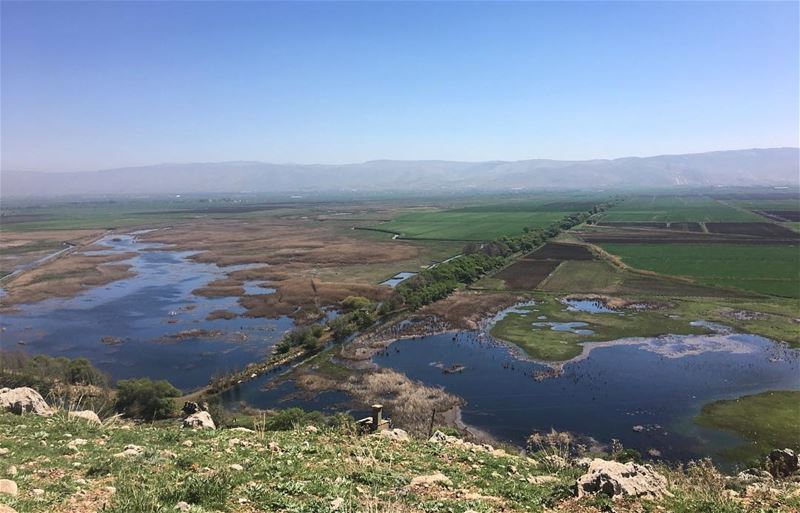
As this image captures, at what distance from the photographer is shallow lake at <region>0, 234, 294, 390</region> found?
42.2m

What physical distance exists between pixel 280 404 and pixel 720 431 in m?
28.3

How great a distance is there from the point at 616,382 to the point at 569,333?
11243 millimetres

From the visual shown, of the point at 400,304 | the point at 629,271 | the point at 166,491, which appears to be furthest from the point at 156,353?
the point at 629,271

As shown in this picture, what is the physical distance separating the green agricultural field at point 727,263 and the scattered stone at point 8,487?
7392cm

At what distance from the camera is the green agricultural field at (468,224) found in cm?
12662

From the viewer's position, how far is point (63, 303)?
63625 millimetres

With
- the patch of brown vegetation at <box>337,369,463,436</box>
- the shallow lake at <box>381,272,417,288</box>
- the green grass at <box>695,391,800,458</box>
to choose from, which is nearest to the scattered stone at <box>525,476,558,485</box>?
the patch of brown vegetation at <box>337,369,463,436</box>

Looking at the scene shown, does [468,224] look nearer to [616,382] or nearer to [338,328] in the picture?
[338,328]

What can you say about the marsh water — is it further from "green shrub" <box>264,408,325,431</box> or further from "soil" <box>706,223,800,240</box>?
"soil" <box>706,223,800,240</box>

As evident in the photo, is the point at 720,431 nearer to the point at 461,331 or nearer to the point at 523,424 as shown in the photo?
the point at 523,424

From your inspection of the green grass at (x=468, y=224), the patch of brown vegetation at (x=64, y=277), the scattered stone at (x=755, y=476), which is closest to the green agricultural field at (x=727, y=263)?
the green grass at (x=468, y=224)

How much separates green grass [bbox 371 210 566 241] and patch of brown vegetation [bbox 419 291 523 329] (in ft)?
179

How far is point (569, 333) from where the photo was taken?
48.2 m

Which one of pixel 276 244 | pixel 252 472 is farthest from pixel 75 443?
pixel 276 244
